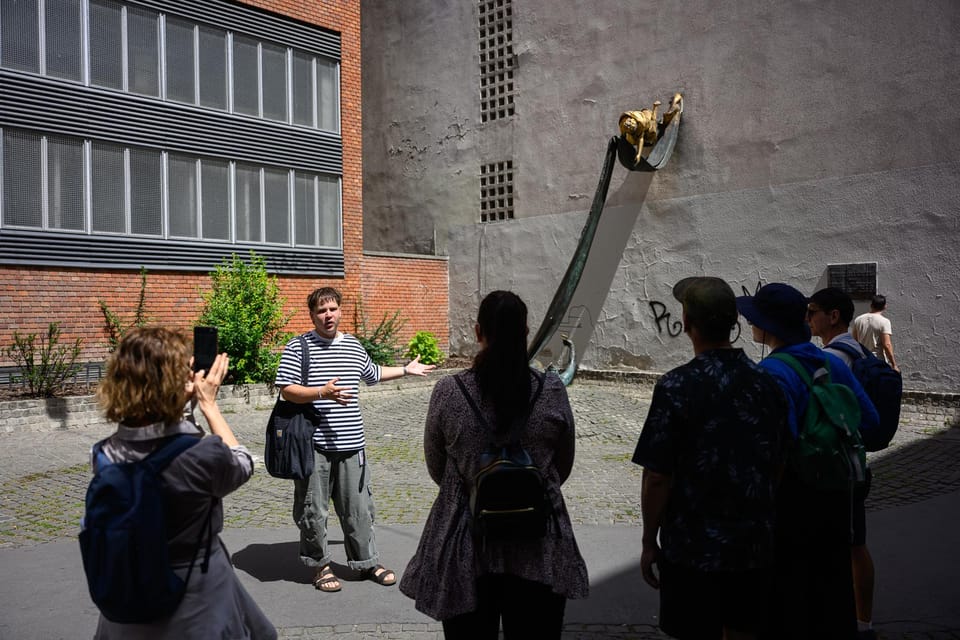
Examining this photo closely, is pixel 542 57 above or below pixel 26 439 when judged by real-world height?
above

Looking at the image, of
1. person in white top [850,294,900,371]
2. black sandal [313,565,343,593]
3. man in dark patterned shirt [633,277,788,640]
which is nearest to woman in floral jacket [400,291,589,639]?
man in dark patterned shirt [633,277,788,640]

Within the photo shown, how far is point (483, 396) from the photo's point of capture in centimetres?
280

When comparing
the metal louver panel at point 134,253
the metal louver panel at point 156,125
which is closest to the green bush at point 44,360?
the metal louver panel at point 134,253

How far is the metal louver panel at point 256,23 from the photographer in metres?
15.6

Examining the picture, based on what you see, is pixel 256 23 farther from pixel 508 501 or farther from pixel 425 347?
pixel 508 501

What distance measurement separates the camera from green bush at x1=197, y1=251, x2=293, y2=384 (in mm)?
13602

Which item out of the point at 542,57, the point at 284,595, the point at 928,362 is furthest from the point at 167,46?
the point at 928,362

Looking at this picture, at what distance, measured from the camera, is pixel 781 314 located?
10.9 ft

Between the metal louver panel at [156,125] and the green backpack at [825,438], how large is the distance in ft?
47.5

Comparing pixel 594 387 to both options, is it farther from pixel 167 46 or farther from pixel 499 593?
pixel 499 593

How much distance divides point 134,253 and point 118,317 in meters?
1.27

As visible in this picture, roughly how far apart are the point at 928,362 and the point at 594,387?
6327mm

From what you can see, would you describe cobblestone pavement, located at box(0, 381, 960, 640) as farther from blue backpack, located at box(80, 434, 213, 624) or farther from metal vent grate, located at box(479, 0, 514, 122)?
metal vent grate, located at box(479, 0, 514, 122)

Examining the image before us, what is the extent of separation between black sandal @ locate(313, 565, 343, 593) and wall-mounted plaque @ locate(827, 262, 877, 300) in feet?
35.7
